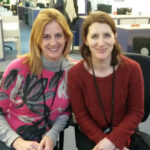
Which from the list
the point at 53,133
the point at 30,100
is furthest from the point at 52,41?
the point at 53,133

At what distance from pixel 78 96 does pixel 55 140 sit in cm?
28

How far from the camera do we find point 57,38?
1.21 metres

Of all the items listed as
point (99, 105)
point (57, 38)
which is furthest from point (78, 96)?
point (57, 38)

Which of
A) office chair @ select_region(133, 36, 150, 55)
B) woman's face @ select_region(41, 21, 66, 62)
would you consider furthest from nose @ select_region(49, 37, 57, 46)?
office chair @ select_region(133, 36, 150, 55)

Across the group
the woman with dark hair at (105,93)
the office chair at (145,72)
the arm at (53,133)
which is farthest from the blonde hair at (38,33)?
the office chair at (145,72)

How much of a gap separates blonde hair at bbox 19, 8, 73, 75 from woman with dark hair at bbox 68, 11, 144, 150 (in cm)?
13

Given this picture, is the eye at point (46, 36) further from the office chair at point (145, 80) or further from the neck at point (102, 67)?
the office chair at point (145, 80)

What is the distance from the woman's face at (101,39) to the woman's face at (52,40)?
16 centimetres

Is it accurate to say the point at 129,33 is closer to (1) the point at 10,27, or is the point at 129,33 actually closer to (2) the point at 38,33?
(2) the point at 38,33

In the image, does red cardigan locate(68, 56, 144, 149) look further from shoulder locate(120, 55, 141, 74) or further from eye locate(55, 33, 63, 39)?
eye locate(55, 33, 63, 39)

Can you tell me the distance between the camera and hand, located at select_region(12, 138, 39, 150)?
3.76 feet

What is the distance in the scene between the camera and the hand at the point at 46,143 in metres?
1.16

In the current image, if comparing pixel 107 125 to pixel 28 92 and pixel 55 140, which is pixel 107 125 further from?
pixel 28 92

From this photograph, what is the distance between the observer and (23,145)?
3.77 feet
